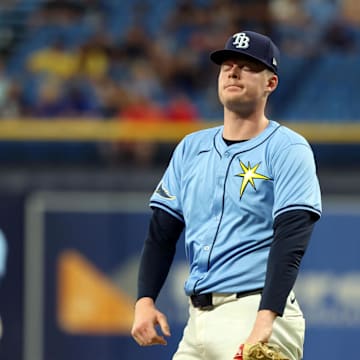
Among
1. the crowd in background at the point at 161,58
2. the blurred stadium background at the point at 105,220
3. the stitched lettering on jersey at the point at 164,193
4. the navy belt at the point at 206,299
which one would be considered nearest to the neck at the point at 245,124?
the stitched lettering on jersey at the point at 164,193

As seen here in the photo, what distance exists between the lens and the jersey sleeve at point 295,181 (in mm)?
3992

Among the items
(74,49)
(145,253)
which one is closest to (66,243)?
(74,49)

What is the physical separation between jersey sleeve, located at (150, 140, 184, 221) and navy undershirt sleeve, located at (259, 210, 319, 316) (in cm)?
55

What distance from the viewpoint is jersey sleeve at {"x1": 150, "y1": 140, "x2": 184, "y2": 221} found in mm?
4422

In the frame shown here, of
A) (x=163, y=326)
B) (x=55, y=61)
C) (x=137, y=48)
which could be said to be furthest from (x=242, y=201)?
(x=55, y=61)

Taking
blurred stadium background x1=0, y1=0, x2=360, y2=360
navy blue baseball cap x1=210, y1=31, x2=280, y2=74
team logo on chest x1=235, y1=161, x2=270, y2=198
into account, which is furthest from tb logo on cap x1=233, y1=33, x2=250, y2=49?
blurred stadium background x1=0, y1=0, x2=360, y2=360

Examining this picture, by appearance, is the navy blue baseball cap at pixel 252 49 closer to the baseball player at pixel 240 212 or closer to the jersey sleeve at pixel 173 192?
the baseball player at pixel 240 212

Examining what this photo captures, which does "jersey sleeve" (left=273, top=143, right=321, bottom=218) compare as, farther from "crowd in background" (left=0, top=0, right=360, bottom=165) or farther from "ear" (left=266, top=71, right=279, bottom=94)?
"crowd in background" (left=0, top=0, right=360, bottom=165)

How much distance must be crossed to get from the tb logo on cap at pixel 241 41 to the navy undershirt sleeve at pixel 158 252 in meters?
0.71

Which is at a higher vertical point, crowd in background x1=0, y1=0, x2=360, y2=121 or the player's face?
crowd in background x1=0, y1=0, x2=360, y2=121

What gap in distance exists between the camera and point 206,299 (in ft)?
13.9

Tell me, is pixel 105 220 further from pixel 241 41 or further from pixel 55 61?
pixel 241 41

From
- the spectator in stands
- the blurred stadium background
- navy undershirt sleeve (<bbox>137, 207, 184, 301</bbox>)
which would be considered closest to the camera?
navy undershirt sleeve (<bbox>137, 207, 184, 301</bbox>)

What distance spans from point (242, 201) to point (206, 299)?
384 mm
